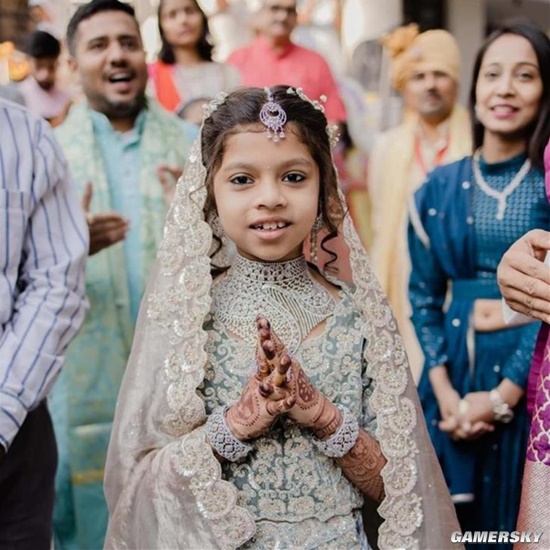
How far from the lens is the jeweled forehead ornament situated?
1.93 m

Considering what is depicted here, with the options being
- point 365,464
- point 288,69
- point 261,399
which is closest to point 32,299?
point 261,399

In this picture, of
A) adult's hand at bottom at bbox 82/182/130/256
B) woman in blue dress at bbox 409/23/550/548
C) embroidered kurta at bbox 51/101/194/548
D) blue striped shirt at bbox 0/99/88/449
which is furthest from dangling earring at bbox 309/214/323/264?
embroidered kurta at bbox 51/101/194/548

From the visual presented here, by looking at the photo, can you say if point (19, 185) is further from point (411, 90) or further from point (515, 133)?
point (411, 90)

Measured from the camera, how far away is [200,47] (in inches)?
151

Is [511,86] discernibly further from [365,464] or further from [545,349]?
[365,464]

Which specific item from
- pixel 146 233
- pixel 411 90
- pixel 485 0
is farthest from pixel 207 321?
pixel 485 0

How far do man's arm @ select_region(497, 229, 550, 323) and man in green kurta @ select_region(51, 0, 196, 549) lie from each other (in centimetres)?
135

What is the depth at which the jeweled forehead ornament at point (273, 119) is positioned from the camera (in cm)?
193

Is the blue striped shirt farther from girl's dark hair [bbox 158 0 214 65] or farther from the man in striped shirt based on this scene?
girl's dark hair [bbox 158 0 214 65]

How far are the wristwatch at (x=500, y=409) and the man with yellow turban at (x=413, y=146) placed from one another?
1.00 metres

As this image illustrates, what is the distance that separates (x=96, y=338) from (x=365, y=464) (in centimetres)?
148

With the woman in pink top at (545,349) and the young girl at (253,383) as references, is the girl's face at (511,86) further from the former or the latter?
the young girl at (253,383)

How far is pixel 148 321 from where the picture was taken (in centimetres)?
203

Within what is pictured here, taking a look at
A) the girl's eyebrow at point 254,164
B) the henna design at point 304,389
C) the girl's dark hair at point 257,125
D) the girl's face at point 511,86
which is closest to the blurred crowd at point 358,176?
the girl's face at point 511,86
